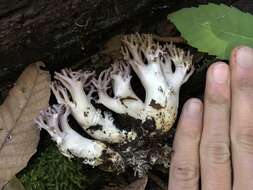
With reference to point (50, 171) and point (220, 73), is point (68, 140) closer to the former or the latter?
point (50, 171)

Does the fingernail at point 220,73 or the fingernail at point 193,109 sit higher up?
the fingernail at point 220,73

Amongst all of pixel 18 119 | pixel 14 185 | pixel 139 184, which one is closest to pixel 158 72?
pixel 139 184

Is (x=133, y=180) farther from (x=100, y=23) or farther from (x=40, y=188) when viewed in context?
(x=100, y=23)

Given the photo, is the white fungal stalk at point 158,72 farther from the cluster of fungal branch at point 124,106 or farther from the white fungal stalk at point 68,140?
the white fungal stalk at point 68,140

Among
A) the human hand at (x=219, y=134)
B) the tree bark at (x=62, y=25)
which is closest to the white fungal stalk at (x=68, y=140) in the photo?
the tree bark at (x=62, y=25)

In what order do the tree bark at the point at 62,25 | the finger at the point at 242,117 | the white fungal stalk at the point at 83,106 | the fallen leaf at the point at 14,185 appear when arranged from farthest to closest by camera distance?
the fallen leaf at the point at 14,185
the white fungal stalk at the point at 83,106
the finger at the point at 242,117
the tree bark at the point at 62,25

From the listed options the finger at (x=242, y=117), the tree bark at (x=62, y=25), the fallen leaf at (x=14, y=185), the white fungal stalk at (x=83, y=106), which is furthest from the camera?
the fallen leaf at (x=14, y=185)

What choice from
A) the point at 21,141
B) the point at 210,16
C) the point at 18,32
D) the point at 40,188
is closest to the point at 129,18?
the point at 210,16
